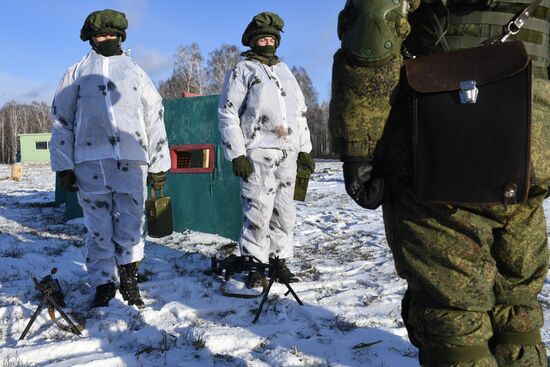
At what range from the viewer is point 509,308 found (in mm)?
1469

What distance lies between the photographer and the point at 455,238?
52.8 inches

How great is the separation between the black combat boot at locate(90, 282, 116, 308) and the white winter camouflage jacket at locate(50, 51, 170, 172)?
2.67 ft

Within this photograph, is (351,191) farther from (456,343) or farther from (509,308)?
(509,308)

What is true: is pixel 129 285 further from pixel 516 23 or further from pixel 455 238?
pixel 516 23

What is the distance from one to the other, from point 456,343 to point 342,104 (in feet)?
2.50

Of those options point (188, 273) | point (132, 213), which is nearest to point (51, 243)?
point (188, 273)

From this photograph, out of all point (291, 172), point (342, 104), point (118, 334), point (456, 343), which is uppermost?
point (342, 104)

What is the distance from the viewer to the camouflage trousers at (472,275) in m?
1.33

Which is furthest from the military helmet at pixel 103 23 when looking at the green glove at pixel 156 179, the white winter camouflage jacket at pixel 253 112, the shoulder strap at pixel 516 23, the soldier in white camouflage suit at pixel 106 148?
the shoulder strap at pixel 516 23

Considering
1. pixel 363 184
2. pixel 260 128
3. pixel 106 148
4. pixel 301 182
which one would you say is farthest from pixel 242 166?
pixel 363 184

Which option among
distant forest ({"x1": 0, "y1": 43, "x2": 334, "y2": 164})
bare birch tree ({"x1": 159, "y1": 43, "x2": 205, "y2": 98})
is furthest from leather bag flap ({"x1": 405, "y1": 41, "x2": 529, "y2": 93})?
bare birch tree ({"x1": 159, "y1": 43, "x2": 205, "y2": 98})

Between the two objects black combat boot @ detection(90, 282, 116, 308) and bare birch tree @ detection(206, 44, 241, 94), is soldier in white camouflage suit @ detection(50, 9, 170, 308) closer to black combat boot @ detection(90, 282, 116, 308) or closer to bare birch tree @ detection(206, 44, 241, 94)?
black combat boot @ detection(90, 282, 116, 308)

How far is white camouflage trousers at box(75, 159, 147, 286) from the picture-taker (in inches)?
119

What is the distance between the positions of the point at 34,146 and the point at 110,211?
40298 millimetres
